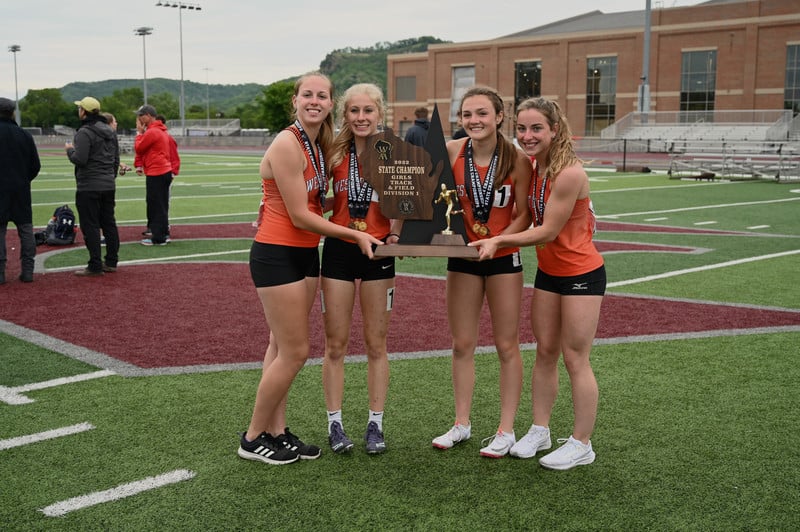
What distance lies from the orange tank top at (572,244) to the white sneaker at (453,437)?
3.39 feet

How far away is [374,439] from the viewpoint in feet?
14.8

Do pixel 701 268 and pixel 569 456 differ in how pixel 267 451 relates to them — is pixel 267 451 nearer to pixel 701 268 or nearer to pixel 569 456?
pixel 569 456

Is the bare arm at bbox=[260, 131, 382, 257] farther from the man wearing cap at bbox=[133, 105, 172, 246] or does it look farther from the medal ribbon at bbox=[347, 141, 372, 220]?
the man wearing cap at bbox=[133, 105, 172, 246]

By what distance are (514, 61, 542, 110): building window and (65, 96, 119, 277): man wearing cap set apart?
5969 centimetres

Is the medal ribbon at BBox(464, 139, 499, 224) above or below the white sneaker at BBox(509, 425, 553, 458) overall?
above

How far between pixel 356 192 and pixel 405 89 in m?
75.8

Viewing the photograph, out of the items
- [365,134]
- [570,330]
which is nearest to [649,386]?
[570,330]

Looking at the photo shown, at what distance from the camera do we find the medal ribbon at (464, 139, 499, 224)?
4320 millimetres

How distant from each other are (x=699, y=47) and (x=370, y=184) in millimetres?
59459

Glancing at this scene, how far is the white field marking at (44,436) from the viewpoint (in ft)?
14.9

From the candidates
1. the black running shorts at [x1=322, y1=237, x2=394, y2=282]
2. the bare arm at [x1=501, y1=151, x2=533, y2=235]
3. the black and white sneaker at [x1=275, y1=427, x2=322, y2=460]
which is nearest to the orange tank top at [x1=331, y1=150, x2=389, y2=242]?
the black running shorts at [x1=322, y1=237, x2=394, y2=282]

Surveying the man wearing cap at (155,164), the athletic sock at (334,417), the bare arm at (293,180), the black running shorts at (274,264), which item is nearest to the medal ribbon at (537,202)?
the bare arm at (293,180)

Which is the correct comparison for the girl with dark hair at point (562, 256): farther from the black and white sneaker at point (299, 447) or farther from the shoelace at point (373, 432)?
the black and white sneaker at point (299, 447)

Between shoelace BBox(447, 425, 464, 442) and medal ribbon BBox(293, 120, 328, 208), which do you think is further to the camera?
shoelace BBox(447, 425, 464, 442)
